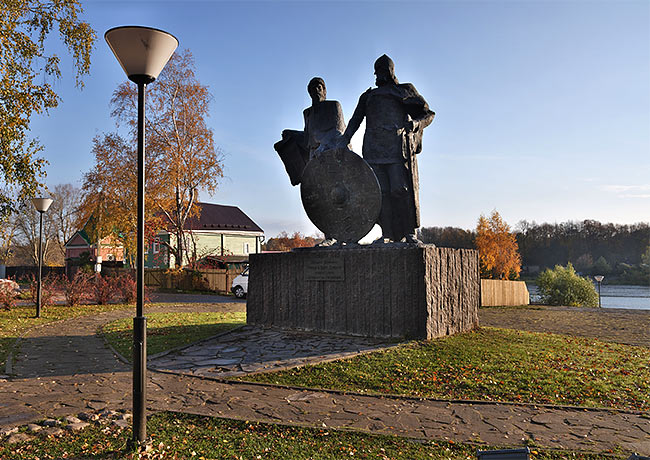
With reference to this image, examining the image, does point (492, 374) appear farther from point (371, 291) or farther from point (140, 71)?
point (140, 71)

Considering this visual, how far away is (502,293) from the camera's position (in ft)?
76.8

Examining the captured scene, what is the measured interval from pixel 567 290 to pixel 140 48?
24836mm

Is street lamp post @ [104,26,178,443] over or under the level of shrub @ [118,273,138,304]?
over

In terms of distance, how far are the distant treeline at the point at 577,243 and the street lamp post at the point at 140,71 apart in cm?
5308

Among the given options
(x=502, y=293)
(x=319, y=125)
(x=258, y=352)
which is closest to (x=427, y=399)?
(x=258, y=352)

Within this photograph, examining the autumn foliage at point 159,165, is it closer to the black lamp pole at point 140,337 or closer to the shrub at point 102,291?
the shrub at point 102,291

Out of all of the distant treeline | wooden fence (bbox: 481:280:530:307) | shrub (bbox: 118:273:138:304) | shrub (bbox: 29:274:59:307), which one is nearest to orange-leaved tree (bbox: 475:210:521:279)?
the distant treeline

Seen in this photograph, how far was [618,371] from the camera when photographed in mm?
6199

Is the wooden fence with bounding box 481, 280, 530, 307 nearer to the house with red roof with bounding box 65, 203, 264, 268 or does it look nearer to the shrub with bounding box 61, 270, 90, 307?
the shrub with bounding box 61, 270, 90, 307

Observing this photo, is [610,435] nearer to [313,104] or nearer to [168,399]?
[168,399]

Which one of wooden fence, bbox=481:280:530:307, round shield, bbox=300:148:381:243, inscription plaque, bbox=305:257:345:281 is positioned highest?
round shield, bbox=300:148:381:243

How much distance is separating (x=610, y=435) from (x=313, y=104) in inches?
288

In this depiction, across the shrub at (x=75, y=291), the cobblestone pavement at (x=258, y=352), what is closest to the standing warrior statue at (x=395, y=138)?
the cobblestone pavement at (x=258, y=352)

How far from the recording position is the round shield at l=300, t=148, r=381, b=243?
323 inches
